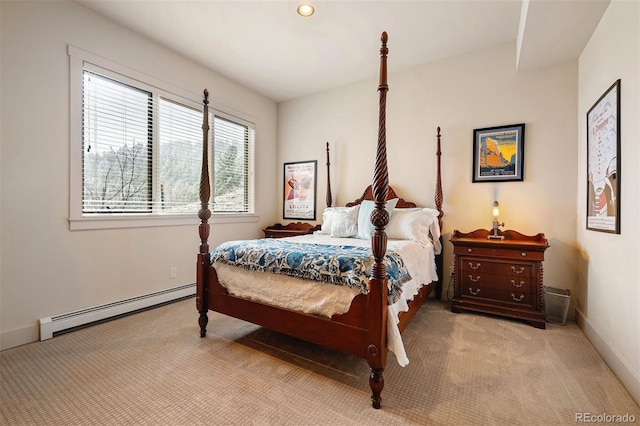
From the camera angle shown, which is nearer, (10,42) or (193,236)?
(10,42)

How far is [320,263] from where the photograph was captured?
5.90 ft

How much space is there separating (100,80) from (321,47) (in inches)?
85.9

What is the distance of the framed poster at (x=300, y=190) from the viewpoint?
4352 mm

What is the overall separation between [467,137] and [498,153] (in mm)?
368

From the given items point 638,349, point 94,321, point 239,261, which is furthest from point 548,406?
point 94,321

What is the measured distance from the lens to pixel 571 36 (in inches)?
95.2

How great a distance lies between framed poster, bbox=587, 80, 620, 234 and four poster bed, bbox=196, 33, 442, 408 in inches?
50.7

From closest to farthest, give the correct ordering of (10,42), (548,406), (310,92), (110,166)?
(548,406), (10,42), (110,166), (310,92)

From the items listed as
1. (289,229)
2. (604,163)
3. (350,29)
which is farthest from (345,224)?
(604,163)

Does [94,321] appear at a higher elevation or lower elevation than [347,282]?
lower

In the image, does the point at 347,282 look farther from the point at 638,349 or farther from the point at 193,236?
the point at 193,236

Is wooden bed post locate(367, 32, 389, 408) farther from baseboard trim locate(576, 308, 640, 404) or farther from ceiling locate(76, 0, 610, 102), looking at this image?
ceiling locate(76, 0, 610, 102)

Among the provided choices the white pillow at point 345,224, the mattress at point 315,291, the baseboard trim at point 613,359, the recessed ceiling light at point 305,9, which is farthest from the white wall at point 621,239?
the recessed ceiling light at point 305,9

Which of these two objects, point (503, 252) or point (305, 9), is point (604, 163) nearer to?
point (503, 252)
